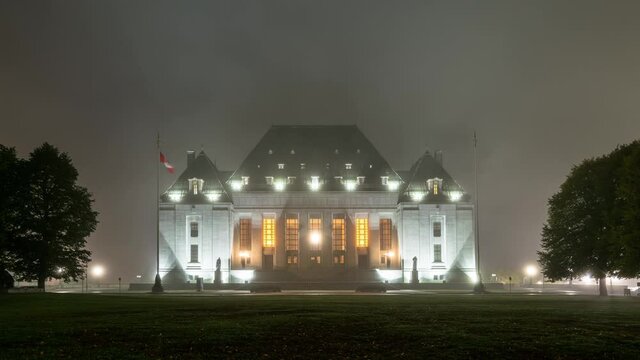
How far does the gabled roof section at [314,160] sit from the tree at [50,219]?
137 ft

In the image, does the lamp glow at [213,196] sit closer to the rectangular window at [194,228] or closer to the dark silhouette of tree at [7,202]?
the rectangular window at [194,228]

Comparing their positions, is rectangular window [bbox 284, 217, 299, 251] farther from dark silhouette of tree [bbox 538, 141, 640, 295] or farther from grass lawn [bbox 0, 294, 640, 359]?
grass lawn [bbox 0, 294, 640, 359]

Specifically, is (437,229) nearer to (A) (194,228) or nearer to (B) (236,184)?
(B) (236,184)

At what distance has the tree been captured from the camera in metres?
65.7

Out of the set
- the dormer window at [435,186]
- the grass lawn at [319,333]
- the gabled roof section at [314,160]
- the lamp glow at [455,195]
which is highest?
the gabled roof section at [314,160]

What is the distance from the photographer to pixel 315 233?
109188 mm

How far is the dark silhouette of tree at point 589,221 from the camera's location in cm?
6009

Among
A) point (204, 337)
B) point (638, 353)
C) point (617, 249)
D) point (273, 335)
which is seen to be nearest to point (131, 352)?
point (204, 337)

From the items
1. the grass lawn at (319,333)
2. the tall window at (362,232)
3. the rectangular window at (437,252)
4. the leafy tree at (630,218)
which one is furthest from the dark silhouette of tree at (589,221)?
the tall window at (362,232)

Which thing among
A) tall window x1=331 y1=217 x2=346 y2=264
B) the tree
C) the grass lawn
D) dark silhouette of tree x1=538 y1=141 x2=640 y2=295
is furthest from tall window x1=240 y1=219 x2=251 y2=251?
the grass lawn

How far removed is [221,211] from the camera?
348 feet

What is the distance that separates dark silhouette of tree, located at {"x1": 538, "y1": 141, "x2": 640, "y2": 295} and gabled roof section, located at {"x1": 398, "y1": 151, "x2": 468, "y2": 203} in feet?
129

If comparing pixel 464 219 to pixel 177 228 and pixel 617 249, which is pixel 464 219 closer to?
pixel 177 228

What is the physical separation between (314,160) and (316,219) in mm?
9260
